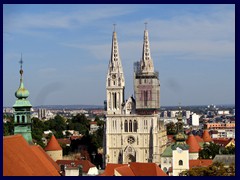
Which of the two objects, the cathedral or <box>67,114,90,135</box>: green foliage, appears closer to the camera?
the cathedral

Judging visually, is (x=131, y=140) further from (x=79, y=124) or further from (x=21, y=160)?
(x=79, y=124)

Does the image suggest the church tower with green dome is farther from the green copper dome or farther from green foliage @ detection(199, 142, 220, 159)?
green foliage @ detection(199, 142, 220, 159)

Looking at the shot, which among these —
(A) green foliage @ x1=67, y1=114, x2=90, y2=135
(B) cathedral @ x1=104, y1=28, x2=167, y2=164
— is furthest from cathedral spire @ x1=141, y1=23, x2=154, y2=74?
(A) green foliage @ x1=67, y1=114, x2=90, y2=135

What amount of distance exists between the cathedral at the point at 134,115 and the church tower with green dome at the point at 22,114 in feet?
56.8

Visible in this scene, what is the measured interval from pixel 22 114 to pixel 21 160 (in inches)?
417

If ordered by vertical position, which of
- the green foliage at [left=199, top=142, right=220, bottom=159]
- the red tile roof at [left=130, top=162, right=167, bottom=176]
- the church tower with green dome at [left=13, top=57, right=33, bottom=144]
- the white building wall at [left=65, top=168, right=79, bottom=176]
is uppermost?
the church tower with green dome at [left=13, top=57, right=33, bottom=144]

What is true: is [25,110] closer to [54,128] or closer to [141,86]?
[141,86]

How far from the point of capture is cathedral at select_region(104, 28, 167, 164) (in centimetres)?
5088

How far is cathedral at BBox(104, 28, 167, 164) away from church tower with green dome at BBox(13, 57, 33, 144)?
681 inches

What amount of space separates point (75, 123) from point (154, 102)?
36280 mm

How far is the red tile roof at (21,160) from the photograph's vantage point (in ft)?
63.3

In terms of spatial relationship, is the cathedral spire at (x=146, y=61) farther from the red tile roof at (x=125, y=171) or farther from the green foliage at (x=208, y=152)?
the red tile roof at (x=125, y=171)

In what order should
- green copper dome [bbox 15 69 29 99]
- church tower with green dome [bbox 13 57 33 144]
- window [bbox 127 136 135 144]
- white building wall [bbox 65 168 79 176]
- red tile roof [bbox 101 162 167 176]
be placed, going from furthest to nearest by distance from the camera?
window [bbox 127 136 135 144], green copper dome [bbox 15 69 29 99], church tower with green dome [bbox 13 57 33 144], red tile roof [bbox 101 162 167 176], white building wall [bbox 65 168 79 176]
